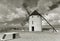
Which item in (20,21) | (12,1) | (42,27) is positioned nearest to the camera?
(12,1)

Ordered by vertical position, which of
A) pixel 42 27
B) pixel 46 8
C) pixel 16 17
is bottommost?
pixel 42 27

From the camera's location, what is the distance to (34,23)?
41.6 feet

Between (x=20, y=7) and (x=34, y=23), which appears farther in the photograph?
(x=34, y=23)

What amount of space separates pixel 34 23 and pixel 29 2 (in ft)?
9.50

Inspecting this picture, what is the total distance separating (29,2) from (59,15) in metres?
2.50

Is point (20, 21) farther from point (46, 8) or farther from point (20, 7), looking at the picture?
point (46, 8)

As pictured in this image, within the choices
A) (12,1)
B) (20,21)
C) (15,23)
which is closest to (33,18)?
(20,21)

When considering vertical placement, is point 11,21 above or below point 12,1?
below

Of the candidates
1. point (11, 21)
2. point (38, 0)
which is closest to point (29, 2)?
point (38, 0)

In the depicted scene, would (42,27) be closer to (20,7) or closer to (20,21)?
(20,21)

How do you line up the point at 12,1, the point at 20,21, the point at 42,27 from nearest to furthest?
the point at 12,1
the point at 20,21
the point at 42,27

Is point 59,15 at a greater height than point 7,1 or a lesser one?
lesser

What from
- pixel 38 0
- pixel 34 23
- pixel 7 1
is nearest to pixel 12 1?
pixel 7 1

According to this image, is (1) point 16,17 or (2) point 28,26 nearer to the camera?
(1) point 16,17
